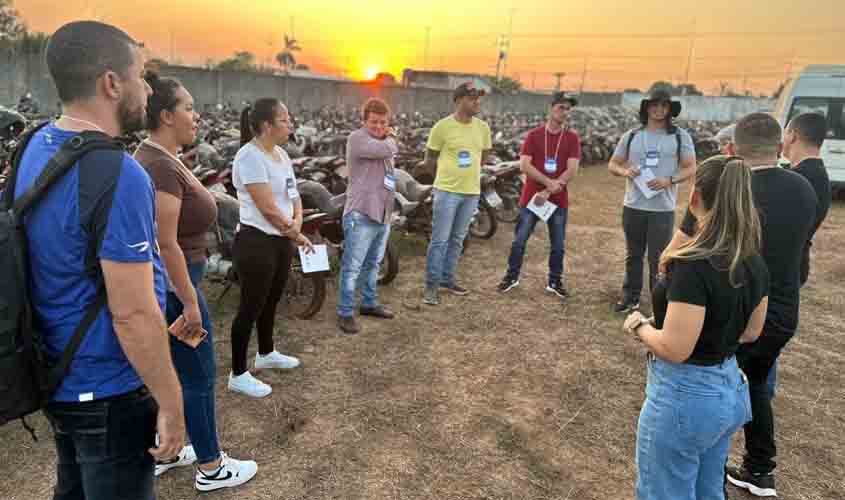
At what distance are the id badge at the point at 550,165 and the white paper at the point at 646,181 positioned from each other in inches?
30.8

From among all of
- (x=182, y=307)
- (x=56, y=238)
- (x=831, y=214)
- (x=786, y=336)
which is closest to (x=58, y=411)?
(x=56, y=238)

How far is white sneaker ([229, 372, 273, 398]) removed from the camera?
3223 millimetres

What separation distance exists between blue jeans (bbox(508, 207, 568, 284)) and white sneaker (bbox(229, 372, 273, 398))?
2813 millimetres

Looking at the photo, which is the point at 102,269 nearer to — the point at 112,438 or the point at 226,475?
the point at 112,438

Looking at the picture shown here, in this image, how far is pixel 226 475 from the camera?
2469 mm

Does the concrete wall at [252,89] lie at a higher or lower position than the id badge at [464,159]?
higher

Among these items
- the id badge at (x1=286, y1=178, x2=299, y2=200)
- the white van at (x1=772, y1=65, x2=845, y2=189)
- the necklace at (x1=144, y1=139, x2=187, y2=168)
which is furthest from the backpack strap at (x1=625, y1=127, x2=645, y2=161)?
the white van at (x1=772, y1=65, x2=845, y2=189)

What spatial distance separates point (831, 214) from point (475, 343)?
885cm

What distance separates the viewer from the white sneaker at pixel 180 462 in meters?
2.56

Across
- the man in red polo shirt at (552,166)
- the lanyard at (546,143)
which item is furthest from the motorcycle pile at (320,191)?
the lanyard at (546,143)

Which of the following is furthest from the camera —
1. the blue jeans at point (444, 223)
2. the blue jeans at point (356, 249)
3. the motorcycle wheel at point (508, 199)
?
the motorcycle wheel at point (508, 199)

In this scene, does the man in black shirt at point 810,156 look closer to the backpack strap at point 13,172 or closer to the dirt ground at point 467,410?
the dirt ground at point 467,410

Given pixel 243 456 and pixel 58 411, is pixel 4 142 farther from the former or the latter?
pixel 58 411

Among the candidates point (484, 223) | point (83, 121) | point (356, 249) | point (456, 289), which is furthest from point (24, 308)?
point (484, 223)
